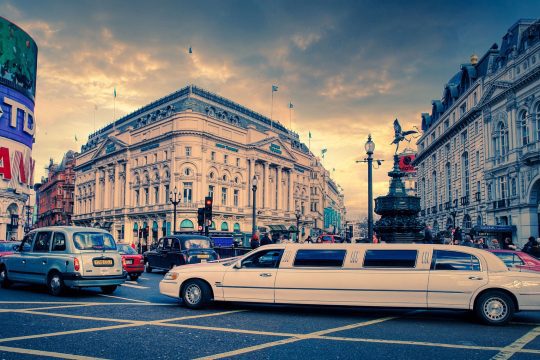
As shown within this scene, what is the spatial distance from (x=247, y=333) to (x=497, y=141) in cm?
4203

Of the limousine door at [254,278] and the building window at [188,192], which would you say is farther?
the building window at [188,192]

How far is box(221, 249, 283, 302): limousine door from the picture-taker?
979 centimetres

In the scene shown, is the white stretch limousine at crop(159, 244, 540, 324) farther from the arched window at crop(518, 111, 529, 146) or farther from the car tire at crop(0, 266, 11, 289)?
the arched window at crop(518, 111, 529, 146)

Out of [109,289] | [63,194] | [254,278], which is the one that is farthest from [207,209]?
[63,194]

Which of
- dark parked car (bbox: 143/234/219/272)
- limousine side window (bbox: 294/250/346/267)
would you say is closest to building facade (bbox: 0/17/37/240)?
dark parked car (bbox: 143/234/219/272)

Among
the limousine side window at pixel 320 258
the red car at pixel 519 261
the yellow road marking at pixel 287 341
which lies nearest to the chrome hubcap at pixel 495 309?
the yellow road marking at pixel 287 341

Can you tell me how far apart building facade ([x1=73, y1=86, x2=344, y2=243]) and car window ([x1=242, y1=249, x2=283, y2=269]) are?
154 ft

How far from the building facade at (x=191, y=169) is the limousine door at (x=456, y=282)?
49.2m

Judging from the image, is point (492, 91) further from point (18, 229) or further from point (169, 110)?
point (18, 229)

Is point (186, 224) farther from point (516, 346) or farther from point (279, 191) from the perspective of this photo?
point (516, 346)

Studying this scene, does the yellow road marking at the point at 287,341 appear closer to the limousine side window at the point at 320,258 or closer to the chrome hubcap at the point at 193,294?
the limousine side window at the point at 320,258

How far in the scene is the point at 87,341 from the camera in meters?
7.01

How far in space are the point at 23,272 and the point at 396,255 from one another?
10.5 meters

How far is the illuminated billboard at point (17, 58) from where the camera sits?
173 ft
